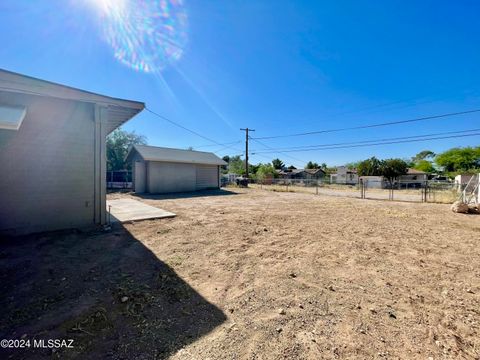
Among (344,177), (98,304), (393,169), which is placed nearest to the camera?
(98,304)

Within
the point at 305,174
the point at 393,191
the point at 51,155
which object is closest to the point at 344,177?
the point at 305,174

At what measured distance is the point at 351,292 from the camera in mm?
2762

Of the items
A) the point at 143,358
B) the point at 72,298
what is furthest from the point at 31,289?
the point at 143,358

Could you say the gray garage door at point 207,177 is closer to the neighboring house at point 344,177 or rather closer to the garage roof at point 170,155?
the garage roof at point 170,155

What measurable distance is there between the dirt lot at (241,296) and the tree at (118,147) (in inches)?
926

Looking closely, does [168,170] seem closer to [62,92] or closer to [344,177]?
[62,92]

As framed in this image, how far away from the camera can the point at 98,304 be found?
242cm

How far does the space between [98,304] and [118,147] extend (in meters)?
28.2

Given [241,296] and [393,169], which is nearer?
[241,296]

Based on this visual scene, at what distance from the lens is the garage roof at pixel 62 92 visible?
158 inches

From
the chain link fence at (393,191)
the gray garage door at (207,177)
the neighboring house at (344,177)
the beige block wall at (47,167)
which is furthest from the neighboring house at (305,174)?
the beige block wall at (47,167)

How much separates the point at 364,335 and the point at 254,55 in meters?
11.7

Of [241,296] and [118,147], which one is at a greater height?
[118,147]

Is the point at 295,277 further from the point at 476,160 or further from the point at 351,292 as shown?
the point at 476,160
